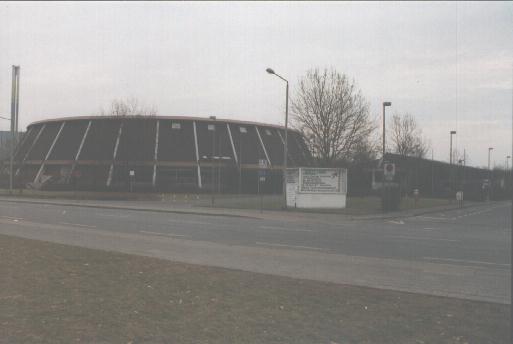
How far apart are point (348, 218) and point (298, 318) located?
20.3 m

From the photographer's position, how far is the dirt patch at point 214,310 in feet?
16.5

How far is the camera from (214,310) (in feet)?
19.4

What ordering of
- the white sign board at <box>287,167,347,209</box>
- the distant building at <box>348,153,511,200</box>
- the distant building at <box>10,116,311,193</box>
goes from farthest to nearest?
the distant building at <box>10,116,311,193</box>, the distant building at <box>348,153,511,200</box>, the white sign board at <box>287,167,347,209</box>

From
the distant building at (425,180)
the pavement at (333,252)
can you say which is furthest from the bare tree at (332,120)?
the pavement at (333,252)

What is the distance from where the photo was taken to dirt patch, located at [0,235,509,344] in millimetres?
5020

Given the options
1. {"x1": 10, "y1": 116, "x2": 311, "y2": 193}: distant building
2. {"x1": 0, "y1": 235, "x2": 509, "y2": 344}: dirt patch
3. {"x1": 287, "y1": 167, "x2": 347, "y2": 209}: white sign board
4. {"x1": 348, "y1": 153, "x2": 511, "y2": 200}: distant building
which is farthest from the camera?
{"x1": 10, "y1": 116, "x2": 311, "y2": 193}: distant building

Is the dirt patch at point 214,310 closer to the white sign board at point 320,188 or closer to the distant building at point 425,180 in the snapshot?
the white sign board at point 320,188

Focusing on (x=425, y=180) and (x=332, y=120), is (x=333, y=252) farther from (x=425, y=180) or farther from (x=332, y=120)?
(x=425, y=180)

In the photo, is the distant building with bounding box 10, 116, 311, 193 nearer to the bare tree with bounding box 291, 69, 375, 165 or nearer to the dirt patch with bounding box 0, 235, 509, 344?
the bare tree with bounding box 291, 69, 375, 165

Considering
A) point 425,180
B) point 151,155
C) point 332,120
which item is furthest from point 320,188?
point 151,155

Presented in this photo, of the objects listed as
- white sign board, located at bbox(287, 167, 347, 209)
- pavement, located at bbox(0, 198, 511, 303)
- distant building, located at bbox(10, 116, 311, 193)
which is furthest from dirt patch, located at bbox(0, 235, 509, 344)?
distant building, located at bbox(10, 116, 311, 193)

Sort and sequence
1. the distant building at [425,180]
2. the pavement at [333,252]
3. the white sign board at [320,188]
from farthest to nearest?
the distant building at [425,180], the white sign board at [320,188], the pavement at [333,252]

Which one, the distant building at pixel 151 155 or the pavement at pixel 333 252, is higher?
the distant building at pixel 151 155


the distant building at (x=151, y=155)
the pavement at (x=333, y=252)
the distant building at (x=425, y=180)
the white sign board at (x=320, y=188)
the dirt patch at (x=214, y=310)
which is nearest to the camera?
the dirt patch at (x=214, y=310)
